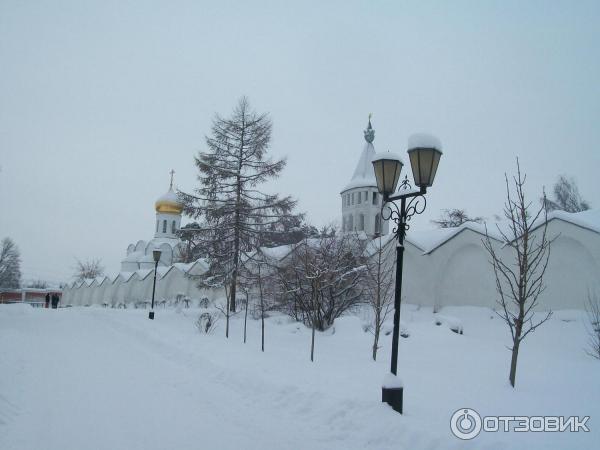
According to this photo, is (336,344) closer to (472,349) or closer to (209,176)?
(472,349)

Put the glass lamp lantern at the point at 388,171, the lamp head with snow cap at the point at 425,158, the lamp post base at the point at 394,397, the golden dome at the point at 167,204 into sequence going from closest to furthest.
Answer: the lamp post base at the point at 394,397
the lamp head with snow cap at the point at 425,158
the glass lamp lantern at the point at 388,171
the golden dome at the point at 167,204

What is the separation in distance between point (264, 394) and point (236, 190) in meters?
16.2

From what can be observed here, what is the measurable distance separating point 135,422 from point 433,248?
64.5 ft

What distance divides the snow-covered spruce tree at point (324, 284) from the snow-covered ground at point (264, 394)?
3.69 m

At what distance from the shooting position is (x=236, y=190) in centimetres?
2188

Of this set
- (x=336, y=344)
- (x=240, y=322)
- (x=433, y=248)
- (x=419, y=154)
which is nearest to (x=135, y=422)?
(x=419, y=154)

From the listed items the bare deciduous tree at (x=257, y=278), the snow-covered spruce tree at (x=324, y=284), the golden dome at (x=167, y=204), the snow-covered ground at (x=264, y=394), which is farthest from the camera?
the golden dome at (x=167, y=204)

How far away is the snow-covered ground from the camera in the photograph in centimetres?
466

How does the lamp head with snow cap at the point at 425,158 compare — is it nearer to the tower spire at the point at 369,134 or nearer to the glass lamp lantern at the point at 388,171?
the glass lamp lantern at the point at 388,171

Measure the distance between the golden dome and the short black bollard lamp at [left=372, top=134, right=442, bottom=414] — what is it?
44264 millimetres

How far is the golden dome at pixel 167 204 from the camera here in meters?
47.9

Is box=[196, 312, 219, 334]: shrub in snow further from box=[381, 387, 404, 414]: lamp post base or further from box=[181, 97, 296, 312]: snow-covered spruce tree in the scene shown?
box=[381, 387, 404, 414]: lamp post base

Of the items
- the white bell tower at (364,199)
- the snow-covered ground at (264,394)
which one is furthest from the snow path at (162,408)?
the white bell tower at (364,199)

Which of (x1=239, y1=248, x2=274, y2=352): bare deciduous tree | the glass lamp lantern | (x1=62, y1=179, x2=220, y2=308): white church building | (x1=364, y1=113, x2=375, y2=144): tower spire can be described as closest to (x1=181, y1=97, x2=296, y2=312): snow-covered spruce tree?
(x1=239, y1=248, x2=274, y2=352): bare deciduous tree
